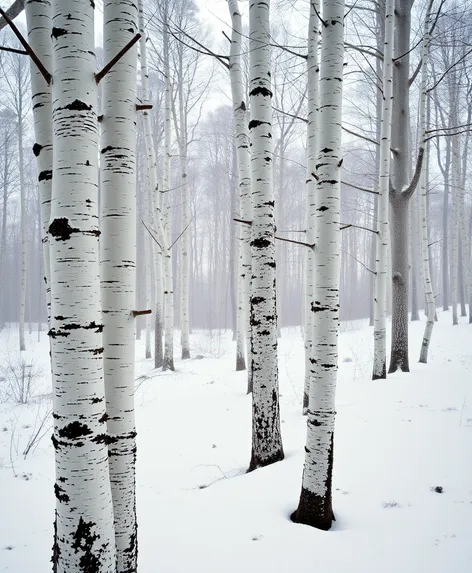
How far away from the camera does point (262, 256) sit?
341 centimetres

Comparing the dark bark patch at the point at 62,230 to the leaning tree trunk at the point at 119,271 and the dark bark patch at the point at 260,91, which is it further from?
the dark bark patch at the point at 260,91

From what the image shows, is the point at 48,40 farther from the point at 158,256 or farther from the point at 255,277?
the point at 158,256

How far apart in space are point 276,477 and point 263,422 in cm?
50

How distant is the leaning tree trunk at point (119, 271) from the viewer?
5.84ft

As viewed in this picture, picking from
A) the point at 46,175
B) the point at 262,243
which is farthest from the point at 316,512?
the point at 46,175

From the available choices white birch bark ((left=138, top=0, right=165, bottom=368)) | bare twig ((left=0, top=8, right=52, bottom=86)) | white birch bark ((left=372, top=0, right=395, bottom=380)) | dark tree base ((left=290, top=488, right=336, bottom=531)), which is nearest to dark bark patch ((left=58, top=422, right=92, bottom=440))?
bare twig ((left=0, top=8, right=52, bottom=86))

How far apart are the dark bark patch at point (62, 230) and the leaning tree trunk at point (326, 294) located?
67.0 inches

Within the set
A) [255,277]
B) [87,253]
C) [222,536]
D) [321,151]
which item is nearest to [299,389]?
[255,277]

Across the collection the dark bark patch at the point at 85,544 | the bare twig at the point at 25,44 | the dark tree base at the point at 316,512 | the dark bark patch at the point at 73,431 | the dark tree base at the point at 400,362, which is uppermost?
the bare twig at the point at 25,44

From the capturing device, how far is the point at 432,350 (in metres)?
10.4

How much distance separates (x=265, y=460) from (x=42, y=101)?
3324 millimetres

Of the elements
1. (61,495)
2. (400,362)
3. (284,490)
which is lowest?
(284,490)

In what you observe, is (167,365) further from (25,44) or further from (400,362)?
(25,44)

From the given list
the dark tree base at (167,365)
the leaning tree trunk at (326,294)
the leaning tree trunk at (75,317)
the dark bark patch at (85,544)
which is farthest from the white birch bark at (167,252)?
the dark bark patch at (85,544)
